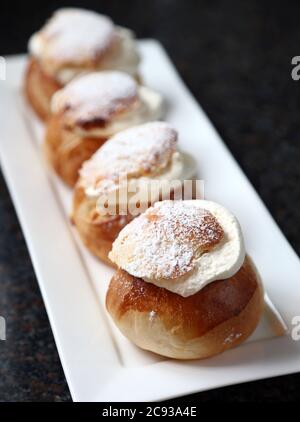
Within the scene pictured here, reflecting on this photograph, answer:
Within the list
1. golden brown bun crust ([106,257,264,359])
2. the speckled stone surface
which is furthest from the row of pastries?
the speckled stone surface

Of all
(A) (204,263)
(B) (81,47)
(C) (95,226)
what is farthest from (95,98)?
(A) (204,263)

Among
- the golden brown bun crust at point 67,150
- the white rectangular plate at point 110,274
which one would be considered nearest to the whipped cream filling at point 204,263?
the white rectangular plate at point 110,274

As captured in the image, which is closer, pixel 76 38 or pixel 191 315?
pixel 191 315

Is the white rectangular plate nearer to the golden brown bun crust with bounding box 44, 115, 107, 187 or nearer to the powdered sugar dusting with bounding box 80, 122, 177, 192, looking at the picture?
the golden brown bun crust with bounding box 44, 115, 107, 187

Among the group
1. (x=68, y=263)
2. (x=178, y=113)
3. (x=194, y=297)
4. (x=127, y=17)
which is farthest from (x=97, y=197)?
(x=127, y=17)

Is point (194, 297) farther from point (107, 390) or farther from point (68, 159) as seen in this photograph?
point (68, 159)

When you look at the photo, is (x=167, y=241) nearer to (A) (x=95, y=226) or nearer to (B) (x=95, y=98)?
(A) (x=95, y=226)
